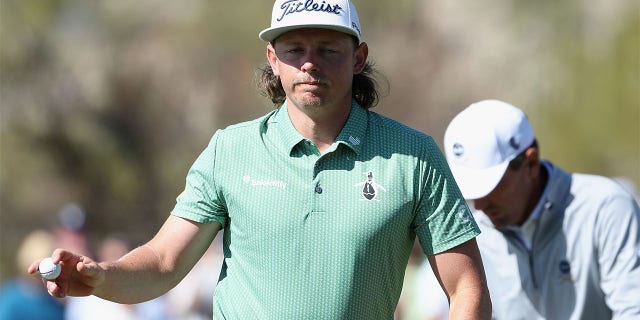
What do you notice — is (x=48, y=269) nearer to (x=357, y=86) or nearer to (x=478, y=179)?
(x=357, y=86)

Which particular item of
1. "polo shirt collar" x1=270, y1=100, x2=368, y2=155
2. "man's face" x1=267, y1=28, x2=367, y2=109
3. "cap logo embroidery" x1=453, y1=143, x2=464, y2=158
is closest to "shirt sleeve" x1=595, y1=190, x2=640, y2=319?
"cap logo embroidery" x1=453, y1=143, x2=464, y2=158

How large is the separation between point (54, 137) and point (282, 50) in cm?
2281

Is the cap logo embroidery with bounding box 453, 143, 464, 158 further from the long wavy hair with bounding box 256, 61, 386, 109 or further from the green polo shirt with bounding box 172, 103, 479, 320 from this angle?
the green polo shirt with bounding box 172, 103, 479, 320

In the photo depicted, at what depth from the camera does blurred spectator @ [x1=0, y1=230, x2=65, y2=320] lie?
1087 centimetres

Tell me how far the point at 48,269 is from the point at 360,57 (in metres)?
1.50

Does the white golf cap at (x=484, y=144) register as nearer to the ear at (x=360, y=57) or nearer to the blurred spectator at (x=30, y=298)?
the ear at (x=360, y=57)

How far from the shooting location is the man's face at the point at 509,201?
615cm

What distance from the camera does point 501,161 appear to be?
20.3 ft

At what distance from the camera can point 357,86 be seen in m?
5.12

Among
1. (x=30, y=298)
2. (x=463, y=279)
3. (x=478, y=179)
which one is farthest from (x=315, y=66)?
(x=30, y=298)

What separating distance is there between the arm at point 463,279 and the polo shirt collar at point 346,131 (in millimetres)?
551

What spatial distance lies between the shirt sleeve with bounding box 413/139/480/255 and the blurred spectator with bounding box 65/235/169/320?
6.69 m

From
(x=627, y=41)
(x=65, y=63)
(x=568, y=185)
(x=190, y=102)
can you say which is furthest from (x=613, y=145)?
(x=568, y=185)

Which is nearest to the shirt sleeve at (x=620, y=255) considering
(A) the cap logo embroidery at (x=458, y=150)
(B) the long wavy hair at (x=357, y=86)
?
(A) the cap logo embroidery at (x=458, y=150)
